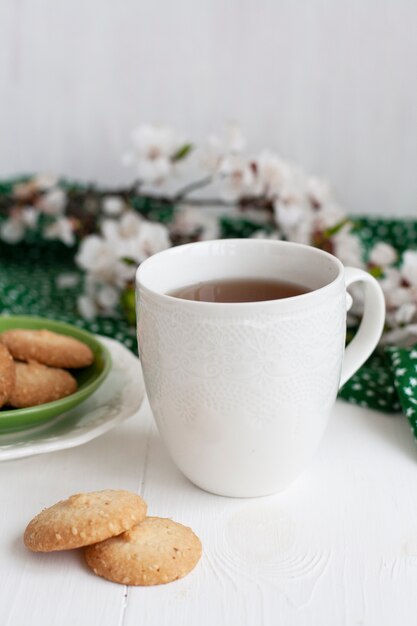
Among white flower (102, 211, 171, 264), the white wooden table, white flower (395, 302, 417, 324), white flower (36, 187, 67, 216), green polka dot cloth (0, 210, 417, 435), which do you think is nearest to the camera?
the white wooden table

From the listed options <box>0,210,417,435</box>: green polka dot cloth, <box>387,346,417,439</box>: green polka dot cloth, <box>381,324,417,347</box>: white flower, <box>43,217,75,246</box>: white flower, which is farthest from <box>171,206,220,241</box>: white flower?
<box>387,346,417,439</box>: green polka dot cloth

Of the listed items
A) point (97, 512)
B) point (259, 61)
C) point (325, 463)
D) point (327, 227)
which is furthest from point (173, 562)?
point (259, 61)

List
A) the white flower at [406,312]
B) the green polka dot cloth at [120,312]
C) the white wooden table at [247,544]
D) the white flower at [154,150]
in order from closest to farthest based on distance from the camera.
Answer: the white wooden table at [247,544]
the green polka dot cloth at [120,312]
the white flower at [406,312]
the white flower at [154,150]

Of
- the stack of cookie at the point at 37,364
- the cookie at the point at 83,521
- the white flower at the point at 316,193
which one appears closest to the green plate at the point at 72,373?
the stack of cookie at the point at 37,364

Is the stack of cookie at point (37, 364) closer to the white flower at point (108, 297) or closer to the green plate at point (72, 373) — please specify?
the green plate at point (72, 373)

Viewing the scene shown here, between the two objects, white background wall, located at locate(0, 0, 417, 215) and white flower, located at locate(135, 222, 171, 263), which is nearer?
white flower, located at locate(135, 222, 171, 263)

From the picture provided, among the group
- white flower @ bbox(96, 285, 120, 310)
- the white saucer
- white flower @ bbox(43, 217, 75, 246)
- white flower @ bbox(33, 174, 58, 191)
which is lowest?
white flower @ bbox(96, 285, 120, 310)

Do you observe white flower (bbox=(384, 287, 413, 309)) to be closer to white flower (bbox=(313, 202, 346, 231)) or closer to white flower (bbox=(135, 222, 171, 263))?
white flower (bbox=(313, 202, 346, 231))

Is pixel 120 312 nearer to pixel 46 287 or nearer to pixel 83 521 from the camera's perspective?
pixel 46 287
